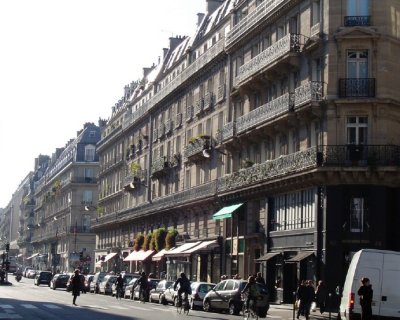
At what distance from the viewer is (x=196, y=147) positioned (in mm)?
58656

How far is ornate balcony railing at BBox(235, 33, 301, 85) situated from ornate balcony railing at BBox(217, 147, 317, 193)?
17.1ft

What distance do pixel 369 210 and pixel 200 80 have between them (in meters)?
24.1

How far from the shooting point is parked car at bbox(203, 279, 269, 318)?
35.1m

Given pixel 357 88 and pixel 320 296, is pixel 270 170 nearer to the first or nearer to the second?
pixel 357 88

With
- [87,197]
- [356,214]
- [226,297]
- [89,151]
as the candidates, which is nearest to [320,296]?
[226,297]

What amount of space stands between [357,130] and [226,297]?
33.5 feet

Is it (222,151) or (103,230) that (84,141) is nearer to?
(103,230)

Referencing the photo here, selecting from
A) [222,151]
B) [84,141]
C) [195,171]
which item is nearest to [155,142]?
[195,171]

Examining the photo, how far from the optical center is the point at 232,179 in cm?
5019

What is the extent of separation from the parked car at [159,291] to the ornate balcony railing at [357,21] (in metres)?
15.2

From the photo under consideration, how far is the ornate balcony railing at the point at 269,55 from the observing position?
42.8 metres

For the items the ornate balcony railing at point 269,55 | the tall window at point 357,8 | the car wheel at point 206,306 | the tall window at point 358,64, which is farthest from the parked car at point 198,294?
the tall window at point 357,8

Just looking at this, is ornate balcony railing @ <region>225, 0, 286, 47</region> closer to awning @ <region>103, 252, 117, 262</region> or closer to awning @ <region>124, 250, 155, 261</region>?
awning @ <region>124, 250, 155, 261</region>

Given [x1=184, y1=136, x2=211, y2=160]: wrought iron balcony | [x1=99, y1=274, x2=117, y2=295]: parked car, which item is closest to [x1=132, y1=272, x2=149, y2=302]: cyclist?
[x1=99, y1=274, x2=117, y2=295]: parked car
